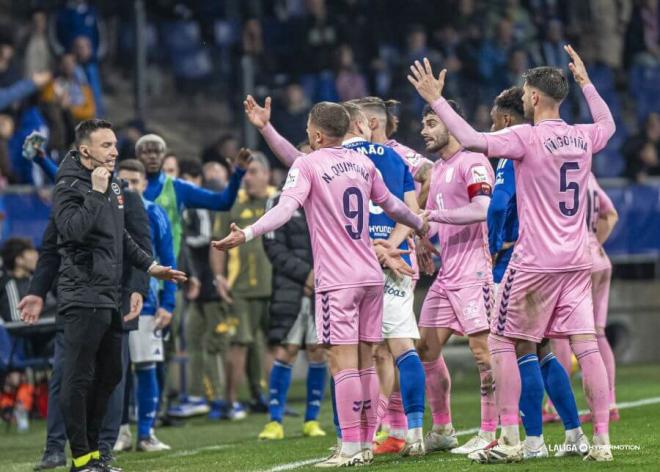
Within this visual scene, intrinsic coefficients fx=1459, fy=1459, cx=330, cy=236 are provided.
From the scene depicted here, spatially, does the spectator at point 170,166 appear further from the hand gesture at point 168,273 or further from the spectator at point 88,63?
the spectator at point 88,63

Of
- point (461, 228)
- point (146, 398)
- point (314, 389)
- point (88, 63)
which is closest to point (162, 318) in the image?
point (146, 398)

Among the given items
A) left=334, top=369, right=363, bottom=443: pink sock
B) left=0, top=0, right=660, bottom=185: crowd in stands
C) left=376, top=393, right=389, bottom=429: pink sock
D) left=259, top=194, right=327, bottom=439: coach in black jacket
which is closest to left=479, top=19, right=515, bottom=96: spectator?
left=0, top=0, right=660, bottom=185: crowd in stands

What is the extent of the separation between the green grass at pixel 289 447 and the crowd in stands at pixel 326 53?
4.29 metres

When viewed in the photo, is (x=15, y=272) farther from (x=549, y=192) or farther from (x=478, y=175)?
(x=549, y=192)

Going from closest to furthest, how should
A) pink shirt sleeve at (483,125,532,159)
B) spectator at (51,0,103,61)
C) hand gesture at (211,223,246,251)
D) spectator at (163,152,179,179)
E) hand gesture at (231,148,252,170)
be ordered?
1. hand gesture at (211,223,246,251)
2. pink shirt sleeve at (483,125,532,159)
3. hand gesture at (231,148,252,170)
4. spectator at (163,152,179,179)
5. spectator at (51,0,103,61)

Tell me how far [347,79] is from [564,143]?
39.5 ft

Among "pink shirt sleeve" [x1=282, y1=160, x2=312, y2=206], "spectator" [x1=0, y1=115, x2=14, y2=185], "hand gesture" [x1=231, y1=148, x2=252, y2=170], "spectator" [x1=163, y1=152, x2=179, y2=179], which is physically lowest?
"pink shirt sleeve" [x1=282, y1=160, x2=312, y2=206]

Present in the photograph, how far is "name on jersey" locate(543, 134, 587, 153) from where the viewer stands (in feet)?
25.8

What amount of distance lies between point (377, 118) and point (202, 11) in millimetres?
10651

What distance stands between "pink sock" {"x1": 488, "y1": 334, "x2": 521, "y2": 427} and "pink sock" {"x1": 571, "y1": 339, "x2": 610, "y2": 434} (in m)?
0.35

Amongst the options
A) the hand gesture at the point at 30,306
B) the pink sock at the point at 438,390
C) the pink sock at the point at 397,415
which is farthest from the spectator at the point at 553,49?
the hand gesture at the point at 30,306

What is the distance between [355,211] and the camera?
8281 millimetres

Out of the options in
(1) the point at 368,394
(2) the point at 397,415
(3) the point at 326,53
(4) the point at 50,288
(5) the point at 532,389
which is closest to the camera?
(5) the point at 532,389

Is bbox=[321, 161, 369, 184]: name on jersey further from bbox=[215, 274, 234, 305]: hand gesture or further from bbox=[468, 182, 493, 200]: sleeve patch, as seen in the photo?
bbox=[215, 274, 234, 305]: hand gesture
